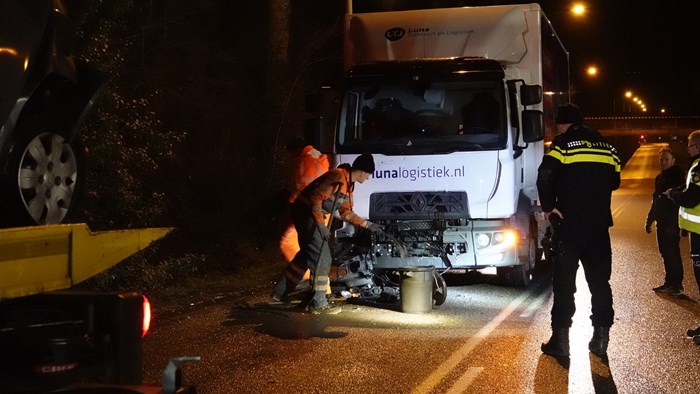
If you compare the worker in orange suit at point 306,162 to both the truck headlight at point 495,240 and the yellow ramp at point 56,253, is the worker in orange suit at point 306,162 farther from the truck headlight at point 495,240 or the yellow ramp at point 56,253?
the yellow ramp at point 56,253

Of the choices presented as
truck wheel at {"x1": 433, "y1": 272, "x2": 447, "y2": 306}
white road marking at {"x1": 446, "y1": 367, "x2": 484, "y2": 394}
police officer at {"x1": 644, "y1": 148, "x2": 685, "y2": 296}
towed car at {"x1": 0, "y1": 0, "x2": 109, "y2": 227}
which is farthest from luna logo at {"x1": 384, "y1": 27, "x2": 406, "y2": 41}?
towed car at {"x1": 0, "y1": 0, "x2": 109, "y2": 227}

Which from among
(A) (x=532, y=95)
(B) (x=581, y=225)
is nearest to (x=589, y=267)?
(B) (x=581, y=225)

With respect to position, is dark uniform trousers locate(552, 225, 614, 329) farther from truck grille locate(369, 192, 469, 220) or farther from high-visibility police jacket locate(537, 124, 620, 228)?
truck grille locate(369, 192, 469, 220)

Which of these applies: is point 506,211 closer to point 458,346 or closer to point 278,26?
point 458,346

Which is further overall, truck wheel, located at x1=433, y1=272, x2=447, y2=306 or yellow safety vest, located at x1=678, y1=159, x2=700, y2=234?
truck wheel, located at x1=433, y1=272, x2=447, y2=306

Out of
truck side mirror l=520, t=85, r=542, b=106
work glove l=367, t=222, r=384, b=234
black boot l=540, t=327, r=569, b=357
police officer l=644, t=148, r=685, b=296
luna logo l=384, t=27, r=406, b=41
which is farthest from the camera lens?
luna logo l=384, t=27, r=406, b=41

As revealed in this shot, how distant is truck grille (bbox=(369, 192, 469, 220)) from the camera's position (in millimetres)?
9508

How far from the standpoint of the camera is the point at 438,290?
9516 millimetres

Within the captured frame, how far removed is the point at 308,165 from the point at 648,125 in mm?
108759

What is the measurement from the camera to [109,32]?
10.1 m

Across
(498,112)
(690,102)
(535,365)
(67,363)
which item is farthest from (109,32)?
(690,102)

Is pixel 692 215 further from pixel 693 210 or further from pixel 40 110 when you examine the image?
pixel 40 110

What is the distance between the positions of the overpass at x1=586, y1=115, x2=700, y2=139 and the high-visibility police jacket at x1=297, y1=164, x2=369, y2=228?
91.9m

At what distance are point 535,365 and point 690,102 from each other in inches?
5154
